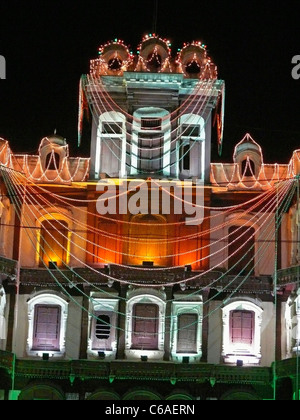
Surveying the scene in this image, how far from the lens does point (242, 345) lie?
4719 centimetres

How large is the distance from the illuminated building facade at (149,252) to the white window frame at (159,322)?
0.07 metres

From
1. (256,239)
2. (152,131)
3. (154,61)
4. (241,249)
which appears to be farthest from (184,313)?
(154,61)

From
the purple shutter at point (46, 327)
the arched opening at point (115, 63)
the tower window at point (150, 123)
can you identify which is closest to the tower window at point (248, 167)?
the tower window at point (150, 123)

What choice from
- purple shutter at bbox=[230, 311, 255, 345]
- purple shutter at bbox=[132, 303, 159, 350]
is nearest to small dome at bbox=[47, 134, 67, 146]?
purple shutter at bbox=[132, 303, 159, 350]

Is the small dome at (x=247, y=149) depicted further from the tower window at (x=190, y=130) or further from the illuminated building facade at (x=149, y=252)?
the tower window at (x=190, y=130)

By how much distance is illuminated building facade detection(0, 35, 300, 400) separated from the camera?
46062 millimetres

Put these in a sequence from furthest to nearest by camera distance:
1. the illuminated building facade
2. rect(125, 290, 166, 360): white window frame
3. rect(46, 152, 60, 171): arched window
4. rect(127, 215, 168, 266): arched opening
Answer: rect(46, 152, 60, 171): arched window, rect(127, 215, 168, 266): arched opening, rect(125, 290, 166, 360): white window frame, the illuminated building facade

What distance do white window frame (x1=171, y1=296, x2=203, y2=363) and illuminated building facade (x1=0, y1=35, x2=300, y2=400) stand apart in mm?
74

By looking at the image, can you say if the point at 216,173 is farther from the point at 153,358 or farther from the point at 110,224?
the point at 153,358

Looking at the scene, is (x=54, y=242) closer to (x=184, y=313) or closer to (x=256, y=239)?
(x=184, y=313)

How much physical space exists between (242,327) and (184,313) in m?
2.90

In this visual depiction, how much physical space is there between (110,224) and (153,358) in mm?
7125

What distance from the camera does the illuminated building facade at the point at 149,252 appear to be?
1813 inches

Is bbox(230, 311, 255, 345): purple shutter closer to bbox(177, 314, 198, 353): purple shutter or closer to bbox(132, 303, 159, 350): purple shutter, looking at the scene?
bbox(177, 314, 198, 353): purple shutter
